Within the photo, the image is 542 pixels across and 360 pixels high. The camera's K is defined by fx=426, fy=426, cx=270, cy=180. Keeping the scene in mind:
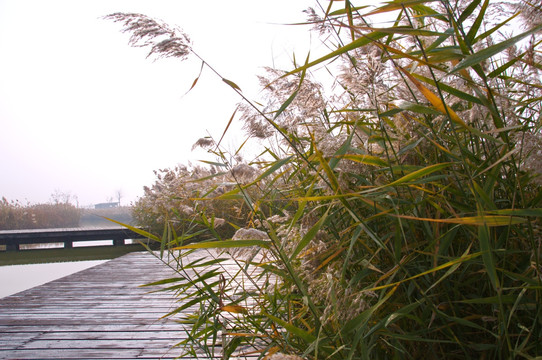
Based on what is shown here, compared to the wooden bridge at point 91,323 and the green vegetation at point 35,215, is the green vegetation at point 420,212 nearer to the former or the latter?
the wooden bridge at point 91,323

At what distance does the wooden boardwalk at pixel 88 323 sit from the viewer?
1.86 metres

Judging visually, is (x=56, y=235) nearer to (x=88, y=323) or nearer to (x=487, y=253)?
(x=88, y=323)

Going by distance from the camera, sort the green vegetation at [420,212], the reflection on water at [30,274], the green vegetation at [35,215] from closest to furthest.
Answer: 1. the green vegetation at [420,212]
2. the reflection on water at [30,274]
3. the green vegetation at [35,215]

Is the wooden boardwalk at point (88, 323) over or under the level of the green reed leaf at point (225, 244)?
under

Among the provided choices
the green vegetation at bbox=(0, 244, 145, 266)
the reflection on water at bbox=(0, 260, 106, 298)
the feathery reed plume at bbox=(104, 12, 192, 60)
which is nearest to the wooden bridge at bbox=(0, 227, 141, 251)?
the green vegetation at bbox=(0, 244, 145, 266)

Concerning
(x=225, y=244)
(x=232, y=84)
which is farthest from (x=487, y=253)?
(x=232, y=84)

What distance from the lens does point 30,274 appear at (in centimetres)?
615

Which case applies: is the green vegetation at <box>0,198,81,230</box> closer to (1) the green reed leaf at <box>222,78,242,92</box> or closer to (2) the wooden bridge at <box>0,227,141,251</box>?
(2) the wooden bridge at <box>0,227,141,251</box>

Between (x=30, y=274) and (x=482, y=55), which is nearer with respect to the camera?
(x=482, y=55)

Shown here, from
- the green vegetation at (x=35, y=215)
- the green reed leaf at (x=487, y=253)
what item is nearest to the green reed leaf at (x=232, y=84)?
the green reed leaf at (x=487, y=253)

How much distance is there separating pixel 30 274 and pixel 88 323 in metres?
4.61

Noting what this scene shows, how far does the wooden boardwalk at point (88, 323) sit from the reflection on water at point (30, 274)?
1.94 m

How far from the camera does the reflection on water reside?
16.7ft

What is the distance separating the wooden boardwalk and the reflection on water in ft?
6.36
